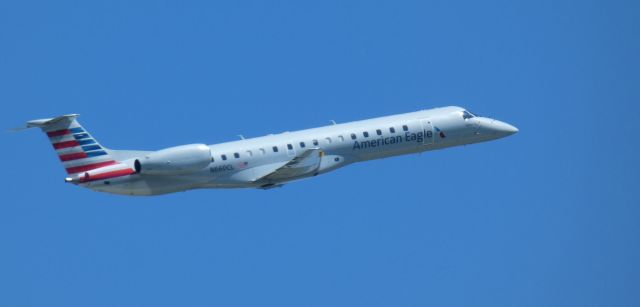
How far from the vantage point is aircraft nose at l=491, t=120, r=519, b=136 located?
3226 inches

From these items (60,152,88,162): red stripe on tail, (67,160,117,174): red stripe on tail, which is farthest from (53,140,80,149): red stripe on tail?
(67,160,117,174): red stripe on tail

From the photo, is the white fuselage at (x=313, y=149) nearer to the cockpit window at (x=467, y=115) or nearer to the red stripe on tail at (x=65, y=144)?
the cockpit window at (x=467, y=115)

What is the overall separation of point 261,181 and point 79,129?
26.6 ft

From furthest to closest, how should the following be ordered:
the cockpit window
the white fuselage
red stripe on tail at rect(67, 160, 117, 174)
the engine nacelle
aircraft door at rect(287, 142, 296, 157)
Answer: the cockpit window → aircraft door at rect(287, 142, 296, 157) → the white fuselage → red stripe on tail at rect(67, 160, 117, 174) → the engine nacelle

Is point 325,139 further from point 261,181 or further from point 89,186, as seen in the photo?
point 89,186

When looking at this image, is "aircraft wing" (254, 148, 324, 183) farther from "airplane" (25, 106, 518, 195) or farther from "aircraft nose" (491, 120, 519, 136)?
"aircraft nose" (491, 120, 519, 136)

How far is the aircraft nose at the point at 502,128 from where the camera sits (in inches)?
3226

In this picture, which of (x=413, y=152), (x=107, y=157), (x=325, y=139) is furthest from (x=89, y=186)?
(x=413, y=152)

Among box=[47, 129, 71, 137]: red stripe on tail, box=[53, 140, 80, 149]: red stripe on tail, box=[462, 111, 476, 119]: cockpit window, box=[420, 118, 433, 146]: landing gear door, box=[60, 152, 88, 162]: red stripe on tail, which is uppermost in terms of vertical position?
box=[462, 111, 476, 119]: cockpit window

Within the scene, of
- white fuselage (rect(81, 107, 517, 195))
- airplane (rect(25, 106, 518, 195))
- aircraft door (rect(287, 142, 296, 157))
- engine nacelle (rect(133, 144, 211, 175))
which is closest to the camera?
engine nacelle (rect(133, 144, 211, 175))

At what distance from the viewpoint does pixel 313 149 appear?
73375mm

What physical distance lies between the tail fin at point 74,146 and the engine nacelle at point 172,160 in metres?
1.76

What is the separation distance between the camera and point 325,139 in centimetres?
7606

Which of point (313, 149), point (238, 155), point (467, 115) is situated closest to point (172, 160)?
point (238, 155)
